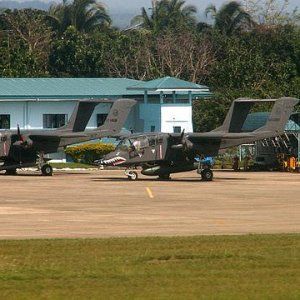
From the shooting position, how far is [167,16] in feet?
389

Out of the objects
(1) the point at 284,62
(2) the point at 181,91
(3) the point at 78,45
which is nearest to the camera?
(2) the point at 181,91

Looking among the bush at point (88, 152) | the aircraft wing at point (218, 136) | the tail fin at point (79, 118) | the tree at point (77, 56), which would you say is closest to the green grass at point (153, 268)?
the aircraft wing at point (218, 136)

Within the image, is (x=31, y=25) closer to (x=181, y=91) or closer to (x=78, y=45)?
(x=78, y=45)

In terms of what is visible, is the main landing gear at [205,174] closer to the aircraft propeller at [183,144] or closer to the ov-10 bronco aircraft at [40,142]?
the aircraft propeller at [183,144]

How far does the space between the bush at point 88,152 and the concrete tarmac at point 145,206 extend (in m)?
15.9

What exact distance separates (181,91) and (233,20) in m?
34.5

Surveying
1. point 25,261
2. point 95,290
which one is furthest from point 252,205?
point 95,290

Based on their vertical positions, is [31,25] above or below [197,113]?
above

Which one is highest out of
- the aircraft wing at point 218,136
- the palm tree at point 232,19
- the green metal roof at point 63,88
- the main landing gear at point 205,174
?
the palm tree at point 232,19

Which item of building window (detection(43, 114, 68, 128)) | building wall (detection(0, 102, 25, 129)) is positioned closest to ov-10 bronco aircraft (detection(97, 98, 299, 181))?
building wall (detection(0, 102, 25, 129))

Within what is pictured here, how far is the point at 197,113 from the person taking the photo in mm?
76562

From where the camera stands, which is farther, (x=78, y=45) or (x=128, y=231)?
(x=78, y=45)

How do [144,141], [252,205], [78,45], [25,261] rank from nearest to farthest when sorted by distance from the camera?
1. [25,261]
2. [252,205]
3. [144,141]
4. [78,45]

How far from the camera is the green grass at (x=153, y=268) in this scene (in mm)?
14830
